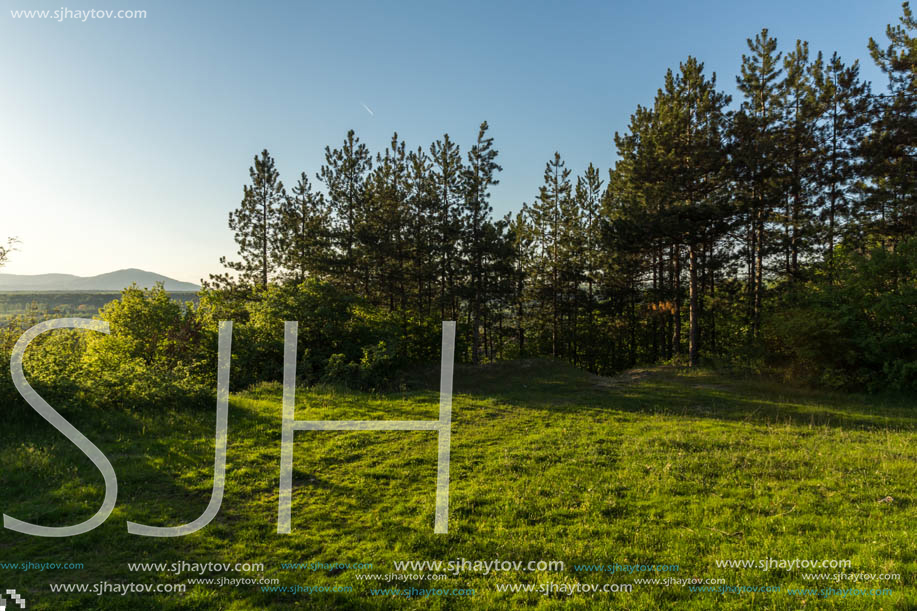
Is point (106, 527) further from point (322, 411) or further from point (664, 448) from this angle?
point (664, 448)

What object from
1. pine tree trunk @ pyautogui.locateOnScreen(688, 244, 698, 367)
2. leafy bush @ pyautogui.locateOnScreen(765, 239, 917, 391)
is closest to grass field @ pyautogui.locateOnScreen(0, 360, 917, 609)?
leafy bush @ pyautogui.locateOnScreen(765, 239, 917, 391)

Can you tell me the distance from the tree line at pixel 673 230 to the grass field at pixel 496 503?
440 inches

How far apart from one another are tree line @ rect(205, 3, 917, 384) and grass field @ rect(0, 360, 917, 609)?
36.7 ft

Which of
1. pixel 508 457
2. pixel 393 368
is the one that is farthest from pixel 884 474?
pixel 393 368

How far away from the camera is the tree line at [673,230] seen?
17875 millimetres

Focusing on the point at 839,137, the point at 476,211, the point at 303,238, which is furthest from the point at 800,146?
the point at 303,238

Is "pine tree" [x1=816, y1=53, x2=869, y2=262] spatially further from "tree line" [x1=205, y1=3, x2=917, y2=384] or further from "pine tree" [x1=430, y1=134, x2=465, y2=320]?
"pine tree" [x1=430, y1=134, x2=465, y2=320]

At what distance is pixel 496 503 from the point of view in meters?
5.93

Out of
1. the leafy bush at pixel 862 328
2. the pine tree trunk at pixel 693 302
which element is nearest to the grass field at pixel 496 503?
the leafy bush at pixel 862 328

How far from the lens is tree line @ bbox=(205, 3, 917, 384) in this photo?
1788cm

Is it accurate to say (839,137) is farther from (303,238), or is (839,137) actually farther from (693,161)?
(303,238)

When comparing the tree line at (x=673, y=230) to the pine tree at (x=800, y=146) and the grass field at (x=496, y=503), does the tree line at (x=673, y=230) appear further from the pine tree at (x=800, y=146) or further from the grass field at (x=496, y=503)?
the grass field at (x=496, y=503)

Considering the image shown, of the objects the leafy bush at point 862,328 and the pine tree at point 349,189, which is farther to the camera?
the pine tree at point 349,189

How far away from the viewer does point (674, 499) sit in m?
5.79
